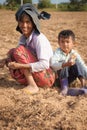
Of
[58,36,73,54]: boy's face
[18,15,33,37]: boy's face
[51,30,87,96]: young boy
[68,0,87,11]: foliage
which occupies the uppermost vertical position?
[18,15,33,37]: boy's face

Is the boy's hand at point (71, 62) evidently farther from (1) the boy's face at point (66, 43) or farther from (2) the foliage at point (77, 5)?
(2) the foliage at point (77, 5)

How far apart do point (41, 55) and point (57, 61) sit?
25 cm

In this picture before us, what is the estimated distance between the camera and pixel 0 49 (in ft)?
21.7

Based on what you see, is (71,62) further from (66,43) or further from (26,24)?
(26,24)

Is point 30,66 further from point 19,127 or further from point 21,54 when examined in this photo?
point 19,127

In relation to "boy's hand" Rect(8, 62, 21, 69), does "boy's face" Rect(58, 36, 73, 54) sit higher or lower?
higher

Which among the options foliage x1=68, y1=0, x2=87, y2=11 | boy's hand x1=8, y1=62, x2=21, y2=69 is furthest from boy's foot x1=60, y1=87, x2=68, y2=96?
foliage x1=68, y1=0, x2=87, y2=11

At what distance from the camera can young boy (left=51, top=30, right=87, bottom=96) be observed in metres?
3.91

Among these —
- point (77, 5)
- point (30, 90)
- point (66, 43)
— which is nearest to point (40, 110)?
→ point (30, 90)

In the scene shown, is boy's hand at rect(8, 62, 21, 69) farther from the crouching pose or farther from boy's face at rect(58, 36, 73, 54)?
boy's face at rect(58, 36, 73, 54)

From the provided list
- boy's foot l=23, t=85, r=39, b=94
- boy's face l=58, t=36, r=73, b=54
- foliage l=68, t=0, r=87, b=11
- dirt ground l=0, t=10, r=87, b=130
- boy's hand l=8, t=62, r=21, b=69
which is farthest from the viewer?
foliage l=68, t=0, r=87, b=11

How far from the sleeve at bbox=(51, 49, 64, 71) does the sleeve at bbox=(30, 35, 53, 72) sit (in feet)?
0.30

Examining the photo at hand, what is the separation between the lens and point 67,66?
3893 mm

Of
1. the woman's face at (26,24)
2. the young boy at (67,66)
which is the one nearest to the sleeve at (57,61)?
the young boy at (67,66)
